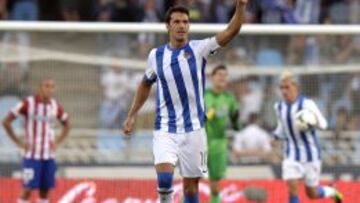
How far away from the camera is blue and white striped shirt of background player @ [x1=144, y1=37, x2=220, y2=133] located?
11125 mm

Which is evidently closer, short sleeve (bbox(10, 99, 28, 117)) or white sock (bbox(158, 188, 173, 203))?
white sock (bbox(158, 188, 173, 203))

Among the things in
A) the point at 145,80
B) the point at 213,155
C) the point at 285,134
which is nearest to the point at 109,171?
the point at 213,155

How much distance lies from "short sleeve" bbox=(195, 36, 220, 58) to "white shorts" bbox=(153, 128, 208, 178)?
725mm

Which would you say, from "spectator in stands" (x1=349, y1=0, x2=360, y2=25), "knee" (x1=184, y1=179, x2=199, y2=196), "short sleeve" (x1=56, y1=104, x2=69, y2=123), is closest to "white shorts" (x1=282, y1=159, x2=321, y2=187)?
"short sleeve" (x1=56, y1=104, x2=69, y2=123)

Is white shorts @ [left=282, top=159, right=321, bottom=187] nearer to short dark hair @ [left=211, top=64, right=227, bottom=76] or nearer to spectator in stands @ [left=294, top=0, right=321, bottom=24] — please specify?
short dark hair @ [left=211, top=64, right=227, bottom=76]

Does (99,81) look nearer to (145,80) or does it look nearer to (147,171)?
(147,171)

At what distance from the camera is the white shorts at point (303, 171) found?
14914 mm

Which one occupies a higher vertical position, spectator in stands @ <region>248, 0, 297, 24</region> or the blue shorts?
spectator in stands @ <region>248, 0, 297, 24</region>

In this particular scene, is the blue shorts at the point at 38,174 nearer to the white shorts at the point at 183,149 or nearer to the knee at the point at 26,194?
the knee at the point at 26,194

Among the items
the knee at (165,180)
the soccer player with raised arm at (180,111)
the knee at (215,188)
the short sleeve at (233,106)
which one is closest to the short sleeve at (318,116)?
the short sleeve at (233,106)

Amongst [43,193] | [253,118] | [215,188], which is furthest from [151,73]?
[253,118]

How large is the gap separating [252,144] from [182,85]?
580 cm

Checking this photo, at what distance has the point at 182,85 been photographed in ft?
36.6

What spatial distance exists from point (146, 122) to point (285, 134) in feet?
7.61
